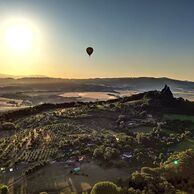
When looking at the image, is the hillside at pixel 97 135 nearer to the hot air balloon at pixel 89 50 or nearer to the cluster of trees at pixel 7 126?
the cluster of trees at pixel 7 126

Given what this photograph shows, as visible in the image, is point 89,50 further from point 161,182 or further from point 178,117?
point 178,117

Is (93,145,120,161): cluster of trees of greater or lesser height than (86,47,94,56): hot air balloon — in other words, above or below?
below

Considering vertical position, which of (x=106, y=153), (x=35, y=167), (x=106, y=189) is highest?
(x=106, y=189)

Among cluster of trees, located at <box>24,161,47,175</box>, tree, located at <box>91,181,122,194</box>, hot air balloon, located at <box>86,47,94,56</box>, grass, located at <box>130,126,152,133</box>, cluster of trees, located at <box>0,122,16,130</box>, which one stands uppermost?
hot air balloon, located at <box>86,47,94,56</box>

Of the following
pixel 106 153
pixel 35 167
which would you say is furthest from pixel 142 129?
pixel 35 167

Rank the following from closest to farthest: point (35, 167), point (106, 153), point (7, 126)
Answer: point (35, 167) → point (106, 153) → point (7, 126)

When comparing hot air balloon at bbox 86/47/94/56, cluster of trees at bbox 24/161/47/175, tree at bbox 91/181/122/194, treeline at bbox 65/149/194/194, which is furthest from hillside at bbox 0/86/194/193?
hot air balloon at bbox 86/47/94/56

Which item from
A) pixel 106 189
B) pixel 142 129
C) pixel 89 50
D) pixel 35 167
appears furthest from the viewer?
pixel 142 129

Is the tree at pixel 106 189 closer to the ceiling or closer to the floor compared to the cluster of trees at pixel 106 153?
closer to the ceiling

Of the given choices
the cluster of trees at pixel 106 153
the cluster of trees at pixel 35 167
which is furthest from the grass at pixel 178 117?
the cluster of trees at pixel 35 167

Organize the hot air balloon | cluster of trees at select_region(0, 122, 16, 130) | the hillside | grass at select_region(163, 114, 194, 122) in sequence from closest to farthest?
the hillside, the hot air balloon, cluster of trees at select_region(0, 122, 16, 130), grass at select_region(163, 114, 194, 122)

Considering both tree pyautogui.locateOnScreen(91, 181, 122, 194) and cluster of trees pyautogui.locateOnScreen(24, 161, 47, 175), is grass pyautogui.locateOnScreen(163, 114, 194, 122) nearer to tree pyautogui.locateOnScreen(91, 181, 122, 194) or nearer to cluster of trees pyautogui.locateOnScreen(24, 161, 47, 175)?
cluster of trees pyautogui.locateOnScreen(24, 161, 47, 175)
